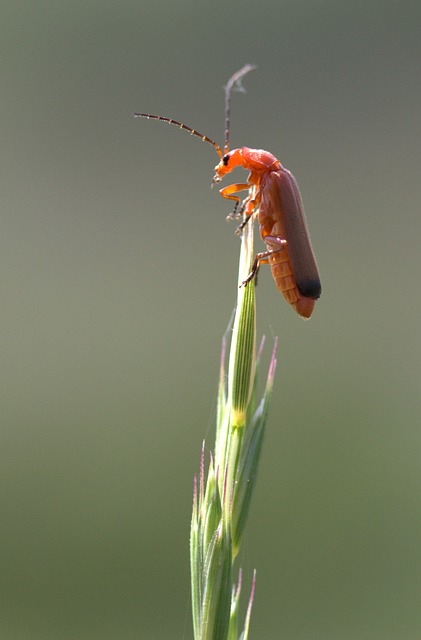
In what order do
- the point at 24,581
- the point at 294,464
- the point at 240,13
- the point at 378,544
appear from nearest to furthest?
the point at 24,581
the point at 378,544
the point at 294,464
the point at 240,13

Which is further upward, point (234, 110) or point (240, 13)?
point (240, 13)

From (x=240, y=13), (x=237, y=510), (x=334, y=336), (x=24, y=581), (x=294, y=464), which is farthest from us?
(x=240, y=13)

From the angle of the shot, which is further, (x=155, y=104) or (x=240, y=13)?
(x=240, y=13)

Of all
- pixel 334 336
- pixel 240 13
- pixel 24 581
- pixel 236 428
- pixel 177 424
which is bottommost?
pixel 24 581

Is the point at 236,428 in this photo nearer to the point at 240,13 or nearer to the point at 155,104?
the point at 155,104

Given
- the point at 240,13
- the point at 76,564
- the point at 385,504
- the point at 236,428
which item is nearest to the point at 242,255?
the point at 236,428

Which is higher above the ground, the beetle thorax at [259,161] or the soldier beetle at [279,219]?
the beetle thorax at [259,161]
